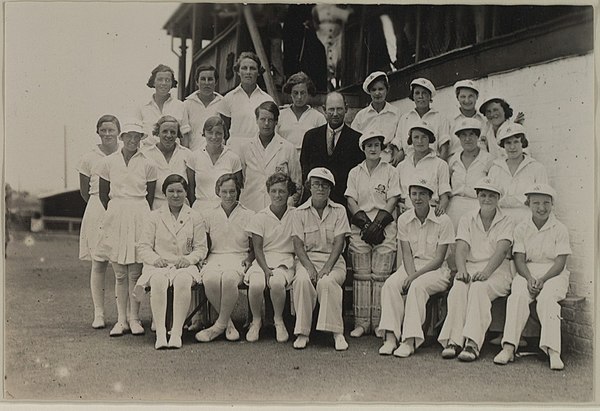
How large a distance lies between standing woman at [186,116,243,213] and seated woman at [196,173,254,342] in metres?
0.07

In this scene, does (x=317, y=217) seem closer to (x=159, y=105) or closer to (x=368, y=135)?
(x=368, y=135)

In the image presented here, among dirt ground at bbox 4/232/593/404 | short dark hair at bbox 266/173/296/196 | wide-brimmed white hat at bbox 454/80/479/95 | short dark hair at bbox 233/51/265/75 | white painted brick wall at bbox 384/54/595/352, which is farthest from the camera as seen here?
short dark hair at bbox 233/51/265/75

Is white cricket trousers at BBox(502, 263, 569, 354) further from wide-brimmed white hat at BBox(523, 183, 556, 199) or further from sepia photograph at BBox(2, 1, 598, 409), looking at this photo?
wide-brimmed white hat at BBox(523, 183, 556, 199)

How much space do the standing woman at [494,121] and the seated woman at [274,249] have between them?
1.47 meters

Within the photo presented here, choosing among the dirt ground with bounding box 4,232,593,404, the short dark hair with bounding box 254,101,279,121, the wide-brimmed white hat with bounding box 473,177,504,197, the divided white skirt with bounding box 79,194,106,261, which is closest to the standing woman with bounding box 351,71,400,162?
the short dark hair with bounding box 254,101,279,121

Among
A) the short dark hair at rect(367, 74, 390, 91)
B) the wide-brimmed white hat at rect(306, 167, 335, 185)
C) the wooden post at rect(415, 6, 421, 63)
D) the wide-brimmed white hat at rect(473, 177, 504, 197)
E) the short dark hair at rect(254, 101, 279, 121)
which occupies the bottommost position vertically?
the wide-brimmed white hat at rect(473, 177, 504, 197)

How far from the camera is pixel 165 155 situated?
553 cm

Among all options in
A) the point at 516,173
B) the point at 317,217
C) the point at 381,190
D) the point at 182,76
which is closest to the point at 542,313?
the point at 516,173

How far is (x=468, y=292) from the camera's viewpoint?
17.0ft

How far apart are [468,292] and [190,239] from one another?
78.1 inches

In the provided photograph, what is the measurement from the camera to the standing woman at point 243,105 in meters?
5.66

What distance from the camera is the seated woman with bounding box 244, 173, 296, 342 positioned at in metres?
5.32

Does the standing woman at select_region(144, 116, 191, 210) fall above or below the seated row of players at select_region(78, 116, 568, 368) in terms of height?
Result: above

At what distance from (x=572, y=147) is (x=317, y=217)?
1871 mm
